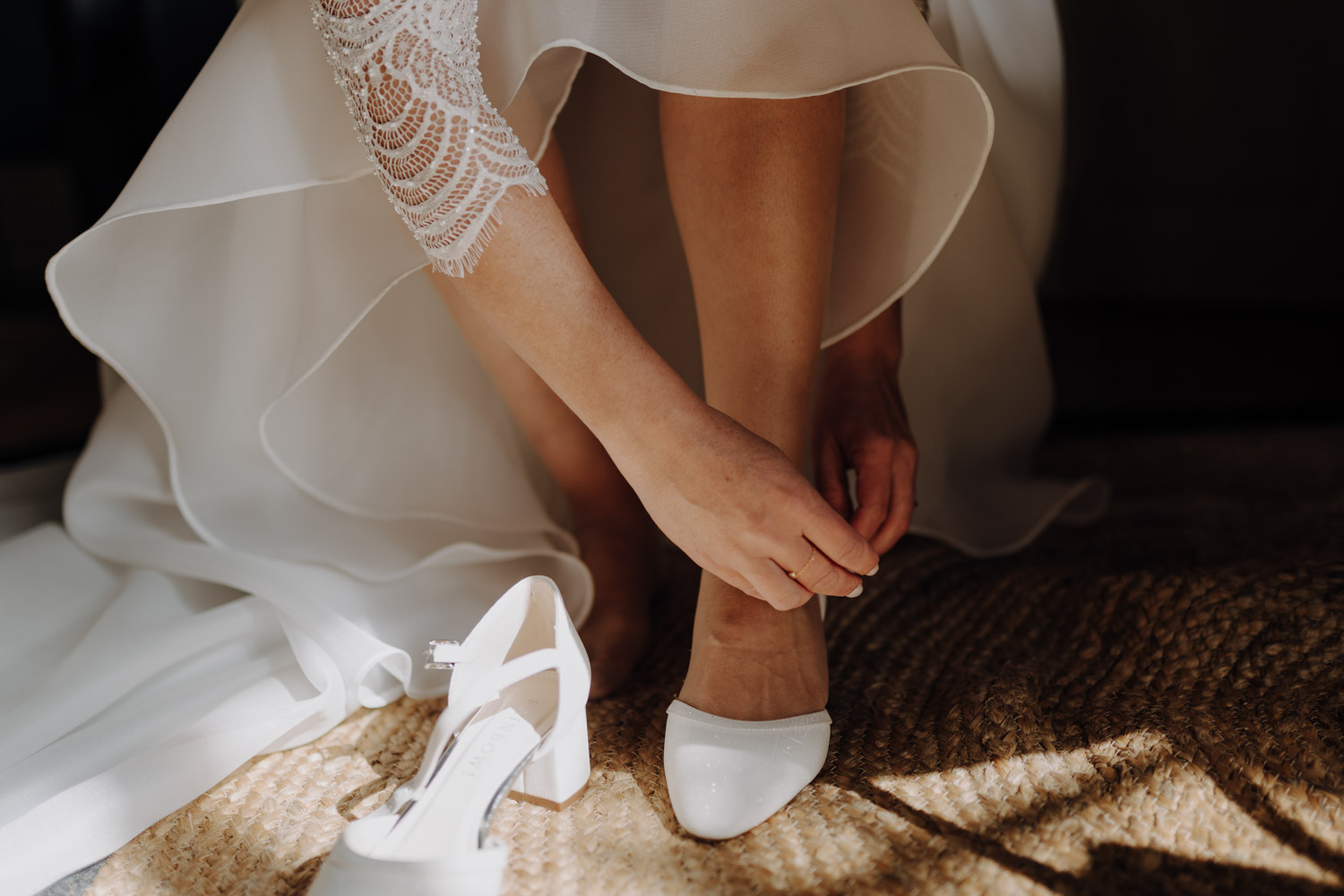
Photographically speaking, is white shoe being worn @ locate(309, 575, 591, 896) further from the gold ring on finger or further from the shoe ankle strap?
the gold ring on finger

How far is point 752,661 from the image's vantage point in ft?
1.74

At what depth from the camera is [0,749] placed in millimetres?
525

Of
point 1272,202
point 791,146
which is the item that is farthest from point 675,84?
point 1272,202

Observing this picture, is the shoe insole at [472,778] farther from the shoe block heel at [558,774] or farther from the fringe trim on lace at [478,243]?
the fringe trim on lace at [478,243]

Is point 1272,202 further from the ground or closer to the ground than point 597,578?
closer to the ground

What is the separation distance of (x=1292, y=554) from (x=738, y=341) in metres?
0.47

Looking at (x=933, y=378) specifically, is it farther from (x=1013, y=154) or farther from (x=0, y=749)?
(x=0, y=749)

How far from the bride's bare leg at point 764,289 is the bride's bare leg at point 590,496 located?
0.35 feet

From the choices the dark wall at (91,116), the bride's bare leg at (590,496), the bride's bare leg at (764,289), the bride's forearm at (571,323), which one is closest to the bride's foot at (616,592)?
the bride's bare leg at (590,496)

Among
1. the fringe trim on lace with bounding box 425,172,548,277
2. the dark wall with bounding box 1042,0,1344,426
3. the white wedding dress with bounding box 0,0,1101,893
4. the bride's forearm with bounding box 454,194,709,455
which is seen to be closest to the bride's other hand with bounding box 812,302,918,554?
the white wedding dress with bounding box 0,0,1101,893

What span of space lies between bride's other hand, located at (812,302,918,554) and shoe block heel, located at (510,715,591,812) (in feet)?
0.71

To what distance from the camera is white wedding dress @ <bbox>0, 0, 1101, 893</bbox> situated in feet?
1.68

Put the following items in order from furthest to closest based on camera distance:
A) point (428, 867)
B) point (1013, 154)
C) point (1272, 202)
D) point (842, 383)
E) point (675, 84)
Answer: point (1272, 202) → point (1013, 154) → point (842, 383) → point (675, 84) → point (428, 867)

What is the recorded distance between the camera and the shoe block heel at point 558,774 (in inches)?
19.2
